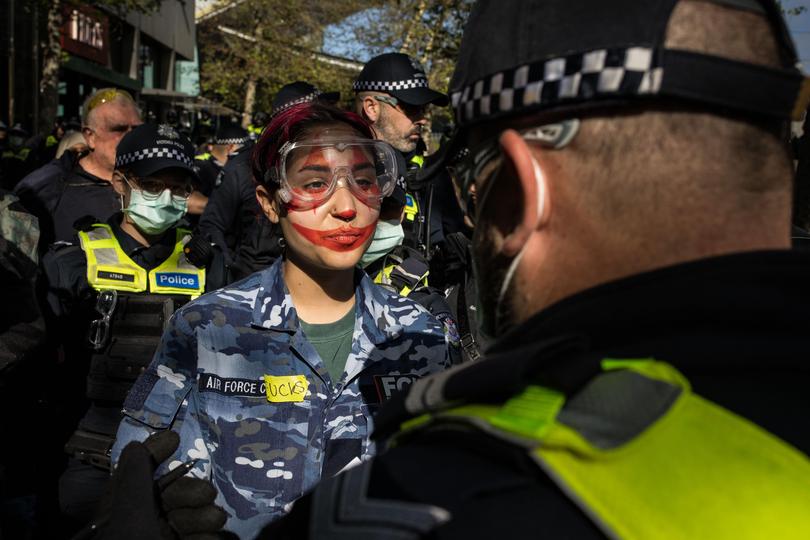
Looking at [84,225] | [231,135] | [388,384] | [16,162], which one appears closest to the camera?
[388,384]

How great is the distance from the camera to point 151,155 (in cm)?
462

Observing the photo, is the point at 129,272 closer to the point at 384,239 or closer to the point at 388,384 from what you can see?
the point at 384,239

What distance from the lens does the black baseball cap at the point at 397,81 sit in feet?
18.3

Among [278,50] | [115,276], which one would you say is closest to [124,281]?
[115,276]

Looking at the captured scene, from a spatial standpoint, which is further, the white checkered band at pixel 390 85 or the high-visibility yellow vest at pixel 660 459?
the white checkered band at pixel 390 85

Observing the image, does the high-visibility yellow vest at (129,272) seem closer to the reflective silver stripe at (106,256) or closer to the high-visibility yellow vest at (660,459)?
the reflective silver stripe at (106,256)

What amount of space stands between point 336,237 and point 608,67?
1748 millimetres

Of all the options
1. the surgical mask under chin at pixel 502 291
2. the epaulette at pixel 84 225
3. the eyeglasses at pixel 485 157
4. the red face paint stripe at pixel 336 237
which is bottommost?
the epaulette at pixel 84 225

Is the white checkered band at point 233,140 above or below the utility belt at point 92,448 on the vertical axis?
above

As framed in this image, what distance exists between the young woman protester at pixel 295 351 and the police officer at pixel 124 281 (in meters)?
1.15

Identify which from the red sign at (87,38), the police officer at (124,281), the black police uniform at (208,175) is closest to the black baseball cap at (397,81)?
the police officer at (124,281)

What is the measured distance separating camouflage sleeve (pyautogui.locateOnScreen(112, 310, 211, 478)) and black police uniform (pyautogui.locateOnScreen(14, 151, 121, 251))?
10.3 ft

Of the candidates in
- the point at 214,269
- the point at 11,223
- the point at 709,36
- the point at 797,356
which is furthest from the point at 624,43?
the point at 214,269

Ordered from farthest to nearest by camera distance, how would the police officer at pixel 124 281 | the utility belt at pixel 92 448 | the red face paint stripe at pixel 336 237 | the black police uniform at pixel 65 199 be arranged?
the black police uniform at pixel 65 199
the police officer at pixel 124 281
the utility belt at pixel 92 448
the red face paint stripe at pixel 336 237
